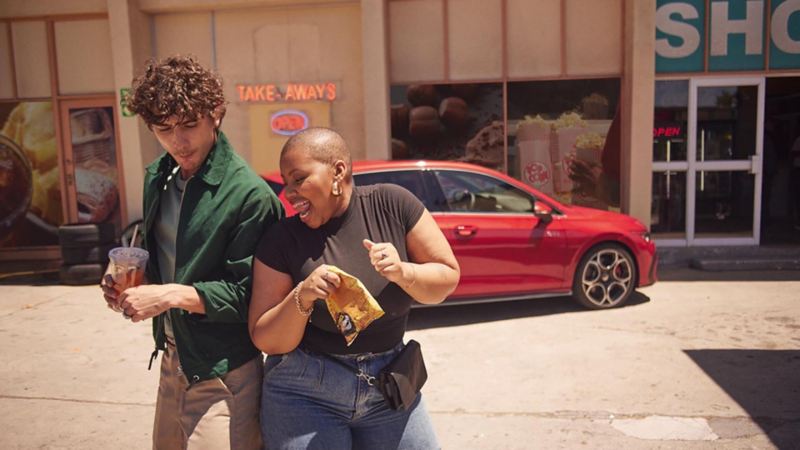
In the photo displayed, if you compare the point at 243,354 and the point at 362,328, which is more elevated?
the point at 362,328

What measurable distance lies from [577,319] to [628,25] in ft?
19.2

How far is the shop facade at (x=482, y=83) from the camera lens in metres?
10.3

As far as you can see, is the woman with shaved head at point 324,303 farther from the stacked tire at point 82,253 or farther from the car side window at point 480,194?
the stacked tire at point 82,253

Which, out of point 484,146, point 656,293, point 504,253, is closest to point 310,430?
point 504,253

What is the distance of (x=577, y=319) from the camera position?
6.77m

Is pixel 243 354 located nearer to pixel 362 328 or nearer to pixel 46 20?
pixel 362 328

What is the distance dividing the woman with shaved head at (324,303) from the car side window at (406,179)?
4.42 m

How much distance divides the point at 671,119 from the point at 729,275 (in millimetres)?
2985

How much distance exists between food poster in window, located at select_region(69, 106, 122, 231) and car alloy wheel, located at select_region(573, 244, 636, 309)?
8.68m

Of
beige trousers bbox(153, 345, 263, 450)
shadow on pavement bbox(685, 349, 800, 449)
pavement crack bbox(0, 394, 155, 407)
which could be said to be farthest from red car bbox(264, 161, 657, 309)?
beige trousers bbox(153, 345, 263, 450)

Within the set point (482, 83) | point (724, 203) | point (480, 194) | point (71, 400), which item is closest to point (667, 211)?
point (724, 203)

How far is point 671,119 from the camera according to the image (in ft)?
34.7

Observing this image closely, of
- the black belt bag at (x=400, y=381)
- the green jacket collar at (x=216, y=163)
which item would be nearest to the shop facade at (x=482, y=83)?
the green jacket collar at (x=216, y=163)

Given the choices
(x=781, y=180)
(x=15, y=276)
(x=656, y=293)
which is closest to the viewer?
(x=656, y=293)
